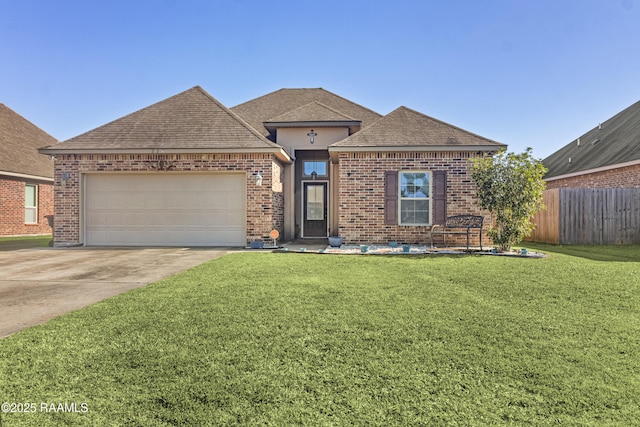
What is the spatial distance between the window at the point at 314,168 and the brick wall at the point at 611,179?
41.2 feet

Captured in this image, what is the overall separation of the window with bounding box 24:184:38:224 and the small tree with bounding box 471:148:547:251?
20037mm

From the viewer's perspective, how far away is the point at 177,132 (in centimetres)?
1061

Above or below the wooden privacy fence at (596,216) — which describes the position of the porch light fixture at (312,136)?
above

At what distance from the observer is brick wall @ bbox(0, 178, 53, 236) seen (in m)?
14.5

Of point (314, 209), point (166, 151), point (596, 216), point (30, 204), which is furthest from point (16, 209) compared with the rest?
point (596, 216)

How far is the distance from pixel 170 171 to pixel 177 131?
59.6 inches

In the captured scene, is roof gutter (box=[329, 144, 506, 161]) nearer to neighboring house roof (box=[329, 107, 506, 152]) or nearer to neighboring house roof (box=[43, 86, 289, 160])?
neighboring house roof (box=[329, 107, 506, 152])

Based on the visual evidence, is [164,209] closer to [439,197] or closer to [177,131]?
[177,131]

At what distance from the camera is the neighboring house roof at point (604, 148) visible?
13969mm

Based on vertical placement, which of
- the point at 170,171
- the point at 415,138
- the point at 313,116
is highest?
the point at 313,116

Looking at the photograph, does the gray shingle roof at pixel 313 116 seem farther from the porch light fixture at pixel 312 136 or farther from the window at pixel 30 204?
the window at pixel 30 204

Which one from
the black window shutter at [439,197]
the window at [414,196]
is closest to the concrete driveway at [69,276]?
the window at [414,196]

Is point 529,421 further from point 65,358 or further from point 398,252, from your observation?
point 398,252

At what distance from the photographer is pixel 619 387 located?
217cm
